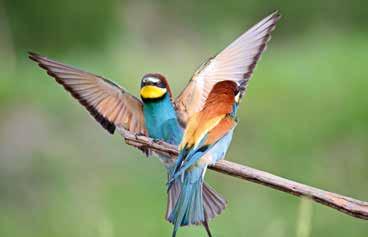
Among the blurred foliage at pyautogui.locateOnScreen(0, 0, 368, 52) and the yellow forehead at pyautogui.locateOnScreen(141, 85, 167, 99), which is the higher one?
the blurred foliage at pyautogui.locateOnScreen(0, 0, 368, 52)

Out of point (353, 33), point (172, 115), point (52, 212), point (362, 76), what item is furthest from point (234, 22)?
point (172, 115)

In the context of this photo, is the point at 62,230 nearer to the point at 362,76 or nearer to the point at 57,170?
the point at 57,170

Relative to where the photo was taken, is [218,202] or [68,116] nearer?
[218,202]

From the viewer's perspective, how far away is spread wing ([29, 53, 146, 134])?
9.66 ft

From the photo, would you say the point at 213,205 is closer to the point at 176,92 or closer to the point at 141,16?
the point at 176,92

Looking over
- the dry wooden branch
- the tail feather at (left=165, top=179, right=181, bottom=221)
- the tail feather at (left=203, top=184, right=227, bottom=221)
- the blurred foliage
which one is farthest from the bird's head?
the blurred foliage

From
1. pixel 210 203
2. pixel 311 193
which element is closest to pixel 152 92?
pixel 210 203

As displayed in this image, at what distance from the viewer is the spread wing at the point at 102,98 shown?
294cm

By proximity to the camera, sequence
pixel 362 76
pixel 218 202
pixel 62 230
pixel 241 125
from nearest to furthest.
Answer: pixel 218 202
pixel 62 230
pixel 241 125
pixel 362 76

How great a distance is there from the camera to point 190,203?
2617 millimetres

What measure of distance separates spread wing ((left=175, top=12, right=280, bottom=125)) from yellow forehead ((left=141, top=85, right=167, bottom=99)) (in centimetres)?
10

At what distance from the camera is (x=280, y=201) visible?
532 centimetres

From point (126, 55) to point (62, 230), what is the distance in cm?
328

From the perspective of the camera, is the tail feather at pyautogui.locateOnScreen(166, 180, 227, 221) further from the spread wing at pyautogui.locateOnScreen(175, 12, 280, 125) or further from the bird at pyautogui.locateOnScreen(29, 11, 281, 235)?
the spread wing at pyautogui.locateOnScreen(175, 12, 280, 125)
